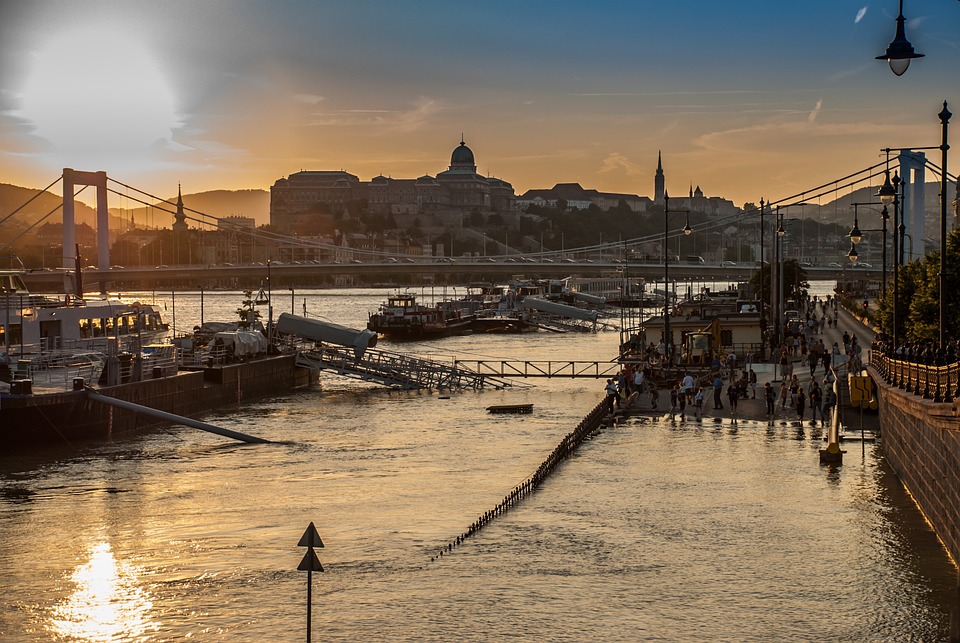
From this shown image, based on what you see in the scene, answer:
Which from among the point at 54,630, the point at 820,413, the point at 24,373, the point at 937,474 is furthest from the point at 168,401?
the point at 937,474

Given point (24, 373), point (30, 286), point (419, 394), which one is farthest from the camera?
point (30, 286)

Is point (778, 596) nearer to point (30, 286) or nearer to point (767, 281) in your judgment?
point (767, 281)

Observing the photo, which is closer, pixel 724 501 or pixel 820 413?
pixel 724 501

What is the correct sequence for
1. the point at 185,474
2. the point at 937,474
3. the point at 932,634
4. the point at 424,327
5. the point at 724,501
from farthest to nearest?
the point at 424,327, the point at 185,474, the point at 724,501, the point at 937,474, the point at 932,634

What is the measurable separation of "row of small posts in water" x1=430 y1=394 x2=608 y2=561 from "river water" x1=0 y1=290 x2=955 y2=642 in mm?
208

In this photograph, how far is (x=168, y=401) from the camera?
3422cm

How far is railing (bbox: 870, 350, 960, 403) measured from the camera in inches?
551

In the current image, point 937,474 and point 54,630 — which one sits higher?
point 937,474

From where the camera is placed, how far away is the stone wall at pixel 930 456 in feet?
48.0

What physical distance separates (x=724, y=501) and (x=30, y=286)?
289ft

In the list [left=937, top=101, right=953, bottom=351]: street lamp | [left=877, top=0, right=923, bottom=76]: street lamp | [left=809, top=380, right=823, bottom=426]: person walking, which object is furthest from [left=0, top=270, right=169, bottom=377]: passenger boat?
[left=877, top=0, right=923, bottom=76]: street lamp

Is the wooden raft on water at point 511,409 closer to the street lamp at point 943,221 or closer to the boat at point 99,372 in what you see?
the boat at point 99,372

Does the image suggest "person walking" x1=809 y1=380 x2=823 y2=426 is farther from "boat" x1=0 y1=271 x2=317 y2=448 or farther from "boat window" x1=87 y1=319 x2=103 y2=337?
"boat window" x1=87 y1=319 x2=103 y2=337

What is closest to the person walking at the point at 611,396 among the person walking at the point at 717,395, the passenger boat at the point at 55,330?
the person walking at the point at 717,395
